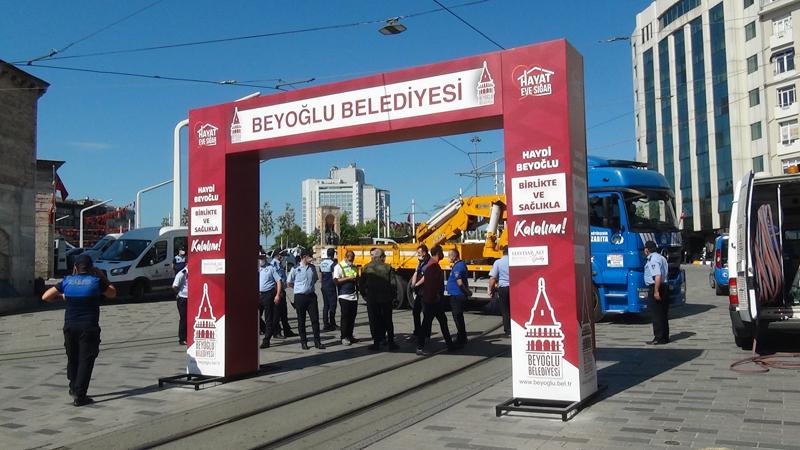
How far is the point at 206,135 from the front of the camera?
30.8 feet

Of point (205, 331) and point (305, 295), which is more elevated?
point (305, 295)

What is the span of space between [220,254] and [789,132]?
176 ft

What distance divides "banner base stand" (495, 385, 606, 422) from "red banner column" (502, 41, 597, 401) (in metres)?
0.07

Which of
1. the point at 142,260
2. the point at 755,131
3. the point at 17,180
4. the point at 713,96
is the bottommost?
the point at 142,260

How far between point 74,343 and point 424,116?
16.0 feet

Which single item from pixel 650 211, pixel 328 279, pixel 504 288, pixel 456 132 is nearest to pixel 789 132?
pixel 650 211

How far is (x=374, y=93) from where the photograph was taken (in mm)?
8023

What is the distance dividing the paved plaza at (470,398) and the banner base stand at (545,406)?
8 cm

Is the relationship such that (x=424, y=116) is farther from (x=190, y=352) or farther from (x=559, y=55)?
(x=190, y=352)

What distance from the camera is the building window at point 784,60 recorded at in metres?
50.5

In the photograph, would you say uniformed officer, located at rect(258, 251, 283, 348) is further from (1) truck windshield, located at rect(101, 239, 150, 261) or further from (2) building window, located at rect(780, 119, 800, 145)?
(2) building window, located at rect(780, 119, 800, 145)

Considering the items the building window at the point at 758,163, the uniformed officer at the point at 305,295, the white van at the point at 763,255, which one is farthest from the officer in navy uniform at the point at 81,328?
the building window at the point at 758,163

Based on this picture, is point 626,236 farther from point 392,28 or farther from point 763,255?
point 392,28

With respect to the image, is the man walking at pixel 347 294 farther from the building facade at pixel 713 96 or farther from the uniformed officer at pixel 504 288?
the building facade at pixel 713 96
